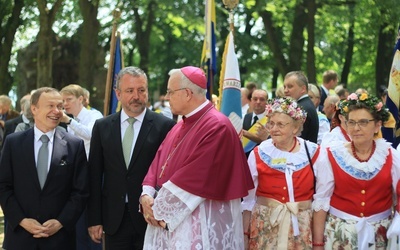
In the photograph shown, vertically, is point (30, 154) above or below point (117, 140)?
below

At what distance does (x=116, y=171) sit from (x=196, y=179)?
47.3 inches

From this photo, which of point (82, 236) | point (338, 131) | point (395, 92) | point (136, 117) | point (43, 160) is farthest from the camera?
point (82, 236)

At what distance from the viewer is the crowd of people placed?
5.71m

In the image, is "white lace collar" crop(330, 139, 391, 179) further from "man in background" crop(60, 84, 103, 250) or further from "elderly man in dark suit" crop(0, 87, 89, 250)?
"man in background" crop(60, 84, 103, 250)

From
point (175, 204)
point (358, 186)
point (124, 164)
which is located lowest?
point (175, 204)

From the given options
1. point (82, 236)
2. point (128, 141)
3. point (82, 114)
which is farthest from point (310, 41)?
point (128, 141)

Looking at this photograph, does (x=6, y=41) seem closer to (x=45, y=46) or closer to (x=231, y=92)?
(x=45, y=46)

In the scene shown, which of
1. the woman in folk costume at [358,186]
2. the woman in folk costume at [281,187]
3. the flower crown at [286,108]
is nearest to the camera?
the woman in folk costume at [358,186]

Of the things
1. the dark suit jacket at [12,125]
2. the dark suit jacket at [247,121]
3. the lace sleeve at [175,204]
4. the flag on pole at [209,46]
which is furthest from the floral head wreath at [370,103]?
the dark suit jacket at [12,125]

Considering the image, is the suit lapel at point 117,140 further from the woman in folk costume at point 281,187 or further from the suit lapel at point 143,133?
the woman in folk costume at point 281,187

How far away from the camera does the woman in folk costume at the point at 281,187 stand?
5.94 meters

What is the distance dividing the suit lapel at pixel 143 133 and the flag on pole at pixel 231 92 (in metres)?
1.97

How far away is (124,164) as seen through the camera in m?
6.55

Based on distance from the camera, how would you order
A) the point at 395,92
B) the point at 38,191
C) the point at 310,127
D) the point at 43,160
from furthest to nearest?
1. the point at 310,127
2. the point at 395,92
3. the point at 43,160
4. the point at 38,191
